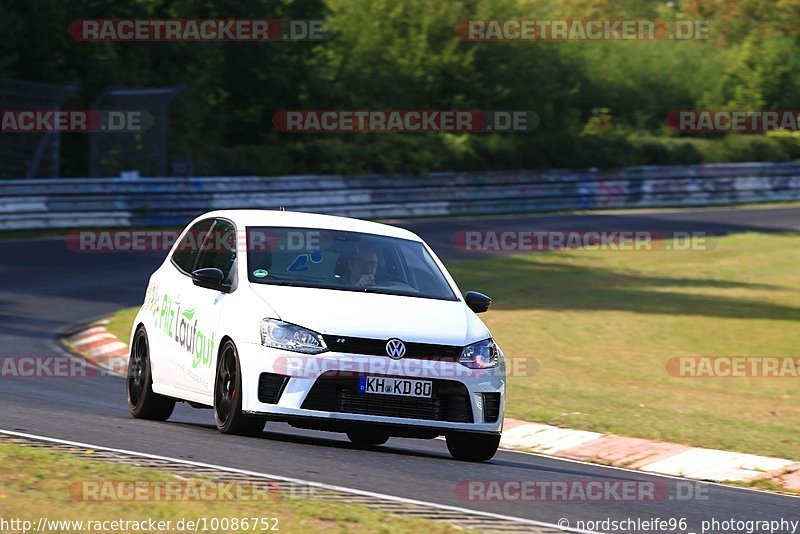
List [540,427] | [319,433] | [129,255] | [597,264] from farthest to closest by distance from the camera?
1. [597,264]
2. [129,255]
3. [540,427]
4. [319,433]

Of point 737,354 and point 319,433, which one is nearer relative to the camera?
point 319,433

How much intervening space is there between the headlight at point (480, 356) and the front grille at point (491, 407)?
0.20 meters

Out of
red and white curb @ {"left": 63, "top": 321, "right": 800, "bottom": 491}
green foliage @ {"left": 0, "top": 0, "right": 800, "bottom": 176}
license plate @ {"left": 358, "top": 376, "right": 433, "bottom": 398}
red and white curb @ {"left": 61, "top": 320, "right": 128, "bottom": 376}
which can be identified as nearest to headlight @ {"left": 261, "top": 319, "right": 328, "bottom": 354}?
license plate @ {"left": 358, "top": 376, "right": 433, "bottom": 398}

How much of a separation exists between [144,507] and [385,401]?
111 inches

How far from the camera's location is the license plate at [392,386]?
899 centimetres

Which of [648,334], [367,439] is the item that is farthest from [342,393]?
[648,334]

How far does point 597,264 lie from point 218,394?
19587 mm

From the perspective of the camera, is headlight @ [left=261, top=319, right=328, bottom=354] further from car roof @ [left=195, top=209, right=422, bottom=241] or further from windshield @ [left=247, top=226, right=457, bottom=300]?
car roof @ [left=195, top=209, right=422, bottom=241]

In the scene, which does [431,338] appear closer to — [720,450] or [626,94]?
[720,450]

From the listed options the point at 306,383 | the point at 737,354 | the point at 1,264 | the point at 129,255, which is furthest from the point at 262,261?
the point at 129,255

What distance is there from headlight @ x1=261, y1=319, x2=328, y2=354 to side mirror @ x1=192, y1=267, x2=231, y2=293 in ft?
2.55

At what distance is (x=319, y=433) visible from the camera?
11.2m

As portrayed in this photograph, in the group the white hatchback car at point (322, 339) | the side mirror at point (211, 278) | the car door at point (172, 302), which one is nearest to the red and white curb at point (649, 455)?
the white hatchback car at point (322, 339)

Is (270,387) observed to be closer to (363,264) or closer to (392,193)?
(363,264)
